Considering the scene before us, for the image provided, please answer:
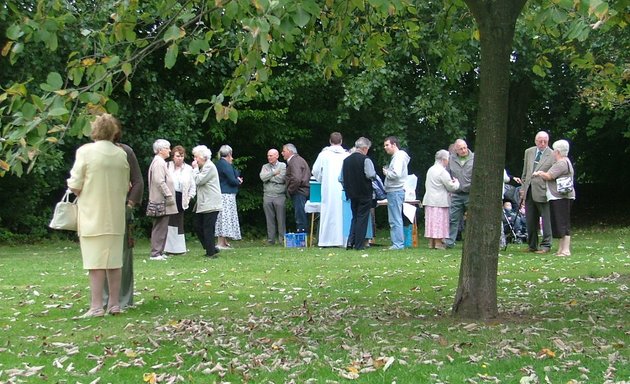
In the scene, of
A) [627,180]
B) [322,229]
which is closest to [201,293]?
[322,229]

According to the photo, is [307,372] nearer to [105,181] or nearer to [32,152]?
[32,152]

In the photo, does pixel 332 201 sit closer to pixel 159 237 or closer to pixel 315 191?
pixel 315 191

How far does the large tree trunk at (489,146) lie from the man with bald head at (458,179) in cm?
918

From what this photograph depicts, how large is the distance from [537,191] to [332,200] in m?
4.85

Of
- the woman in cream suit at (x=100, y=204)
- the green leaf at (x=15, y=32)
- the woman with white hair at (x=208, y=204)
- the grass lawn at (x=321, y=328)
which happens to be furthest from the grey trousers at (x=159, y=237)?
the green leaf at (x=15, y=32)

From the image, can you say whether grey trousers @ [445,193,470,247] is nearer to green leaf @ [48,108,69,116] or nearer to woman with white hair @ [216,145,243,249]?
woman with white hair @ [216,145,243,249]

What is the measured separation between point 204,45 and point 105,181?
9.49 ft

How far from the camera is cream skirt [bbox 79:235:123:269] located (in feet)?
29.5

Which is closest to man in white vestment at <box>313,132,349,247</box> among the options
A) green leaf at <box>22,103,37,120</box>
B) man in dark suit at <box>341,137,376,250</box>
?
man in dark suit at <box>341,137,376,250</box>

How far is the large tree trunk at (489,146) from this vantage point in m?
8.09

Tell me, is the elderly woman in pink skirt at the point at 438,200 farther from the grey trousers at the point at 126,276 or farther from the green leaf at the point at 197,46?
the green leaf at the point at 197,46

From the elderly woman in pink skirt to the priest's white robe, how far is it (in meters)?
1.97

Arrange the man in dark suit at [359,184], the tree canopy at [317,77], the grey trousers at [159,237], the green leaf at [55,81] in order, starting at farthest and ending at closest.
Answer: the man in dark suit at [359,184], the grey trousers at [159,237], the tree canopy at [317,77], the green leaf at [55,81]

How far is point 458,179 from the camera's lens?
17.4 meters
